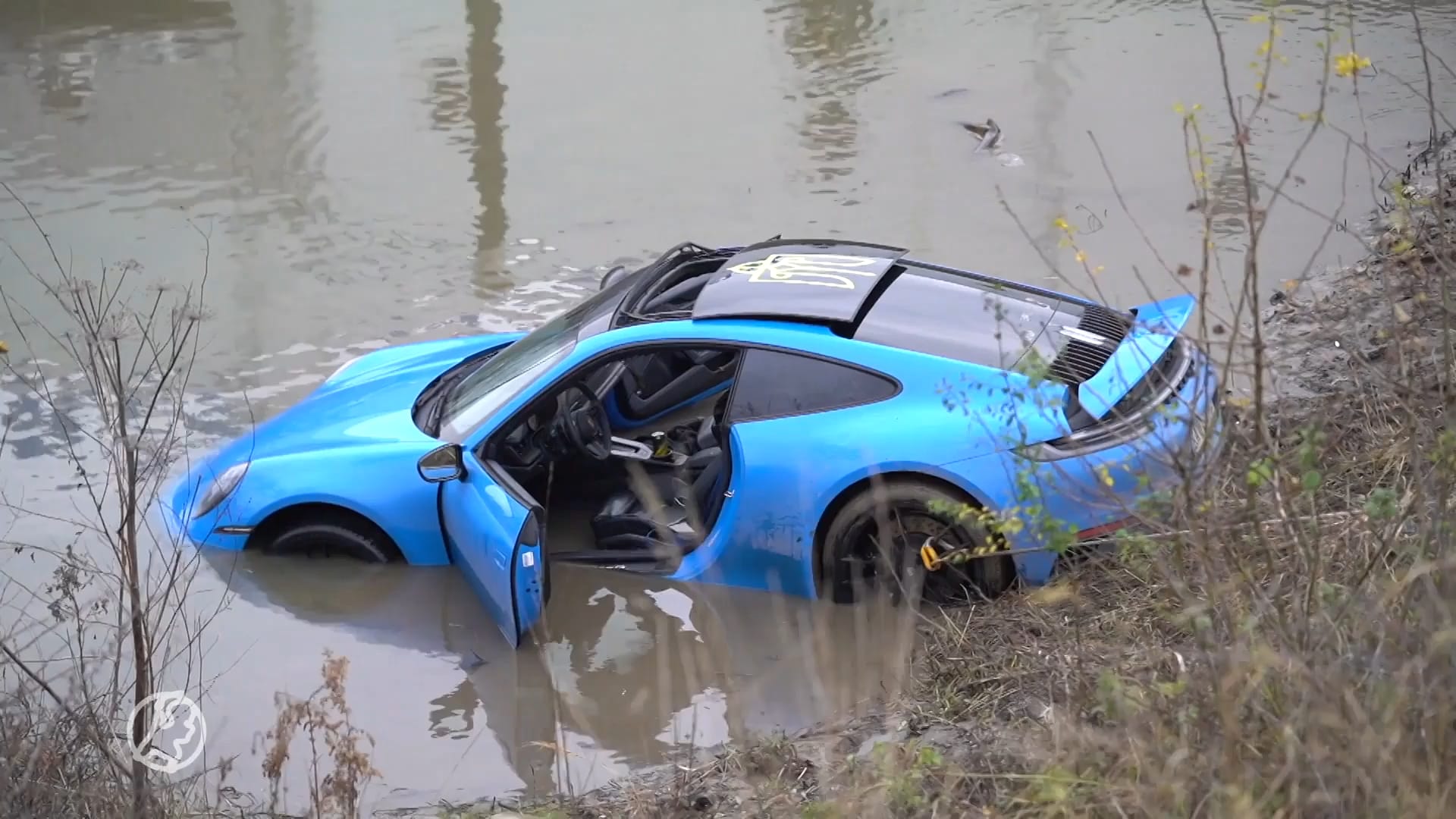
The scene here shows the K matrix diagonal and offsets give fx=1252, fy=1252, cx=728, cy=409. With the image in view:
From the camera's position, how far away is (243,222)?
10.8m

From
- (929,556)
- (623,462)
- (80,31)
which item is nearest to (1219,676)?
(929,556)

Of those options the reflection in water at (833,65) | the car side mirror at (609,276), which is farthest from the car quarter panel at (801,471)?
the reflection in water at (833,65)

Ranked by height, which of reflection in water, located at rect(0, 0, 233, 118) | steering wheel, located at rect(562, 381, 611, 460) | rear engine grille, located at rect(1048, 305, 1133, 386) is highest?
reflection in water, located at rect(0, 0, 233, 118)

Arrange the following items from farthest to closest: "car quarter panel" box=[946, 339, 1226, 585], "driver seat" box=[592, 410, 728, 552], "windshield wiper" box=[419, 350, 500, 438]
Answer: "windshield wiper" box=[419, 350, 500, 438], "driver seat" box=[592, 410, 728, 552], "car quarter panel" box=[946, 339, 1226, 585]

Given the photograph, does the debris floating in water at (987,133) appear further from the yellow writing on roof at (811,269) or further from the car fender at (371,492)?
the car fender at (371,492)

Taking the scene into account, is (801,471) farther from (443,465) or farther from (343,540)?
(343,540)

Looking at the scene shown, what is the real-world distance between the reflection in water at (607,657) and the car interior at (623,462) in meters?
0.19

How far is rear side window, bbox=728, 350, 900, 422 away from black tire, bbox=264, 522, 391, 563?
1.69 metres

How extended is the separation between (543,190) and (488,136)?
6.14 feet

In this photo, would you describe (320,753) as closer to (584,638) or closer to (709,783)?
(584,638)

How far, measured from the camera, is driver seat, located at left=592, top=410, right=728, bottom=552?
5141mm

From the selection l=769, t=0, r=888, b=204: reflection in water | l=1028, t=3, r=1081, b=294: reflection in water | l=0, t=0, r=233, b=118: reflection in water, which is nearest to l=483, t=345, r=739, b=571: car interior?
l=1028, t=3, r=1081, b=294: reflection in water

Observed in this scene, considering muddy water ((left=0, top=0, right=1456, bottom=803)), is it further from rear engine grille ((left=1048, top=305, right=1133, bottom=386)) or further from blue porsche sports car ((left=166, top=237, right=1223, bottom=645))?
rear engine grille ((left=1048, top=305, right=1133, bottom=386))

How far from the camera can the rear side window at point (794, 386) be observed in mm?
4824
